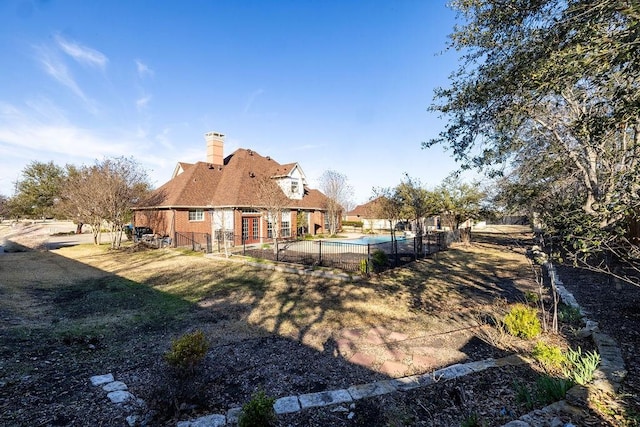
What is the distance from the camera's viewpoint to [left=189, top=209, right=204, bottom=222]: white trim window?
73.9ft

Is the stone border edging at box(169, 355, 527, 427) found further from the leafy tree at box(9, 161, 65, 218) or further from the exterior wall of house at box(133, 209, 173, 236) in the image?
the leafy tree at box(9, 161, 65, 218)

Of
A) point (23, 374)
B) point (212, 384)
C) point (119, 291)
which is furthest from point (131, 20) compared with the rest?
point (212, 384)

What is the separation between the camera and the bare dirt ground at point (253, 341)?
3.46 meters

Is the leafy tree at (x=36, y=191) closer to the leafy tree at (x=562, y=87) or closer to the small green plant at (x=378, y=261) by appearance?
the small green plant at (x=378, y=261)

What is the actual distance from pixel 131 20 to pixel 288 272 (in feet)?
37.6

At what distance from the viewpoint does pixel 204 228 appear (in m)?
22.7

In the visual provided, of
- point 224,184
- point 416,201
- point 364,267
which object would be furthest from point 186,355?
point 224,184

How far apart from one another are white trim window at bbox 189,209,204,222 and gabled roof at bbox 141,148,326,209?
780 millimetres

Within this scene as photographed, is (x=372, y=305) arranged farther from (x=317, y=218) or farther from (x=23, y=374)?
(x=317, y=218)

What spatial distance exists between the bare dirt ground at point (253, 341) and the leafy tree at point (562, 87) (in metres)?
1.96

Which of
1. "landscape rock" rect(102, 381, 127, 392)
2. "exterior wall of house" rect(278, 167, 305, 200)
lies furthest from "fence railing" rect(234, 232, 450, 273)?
"landscape rock" rect(102, 381, 127, 392)

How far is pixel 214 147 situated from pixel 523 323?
2599 cm

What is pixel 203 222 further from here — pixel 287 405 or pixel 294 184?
pixel 287 405

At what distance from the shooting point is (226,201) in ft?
70.4
